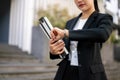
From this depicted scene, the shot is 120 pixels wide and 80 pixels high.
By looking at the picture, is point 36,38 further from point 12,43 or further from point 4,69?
point 4,69

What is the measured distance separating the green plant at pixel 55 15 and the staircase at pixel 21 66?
1.24 meters

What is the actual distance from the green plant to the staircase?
124cm

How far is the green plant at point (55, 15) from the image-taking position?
9102mm

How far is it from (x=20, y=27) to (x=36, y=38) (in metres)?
0.72

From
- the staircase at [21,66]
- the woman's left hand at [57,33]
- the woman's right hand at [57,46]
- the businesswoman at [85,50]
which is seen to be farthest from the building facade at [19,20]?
the woman's left hand at [57,33]

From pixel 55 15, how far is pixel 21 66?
2.69 m

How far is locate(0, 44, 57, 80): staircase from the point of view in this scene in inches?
264

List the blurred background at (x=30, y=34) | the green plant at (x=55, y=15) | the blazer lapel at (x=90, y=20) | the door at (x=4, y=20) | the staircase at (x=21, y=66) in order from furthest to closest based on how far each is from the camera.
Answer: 1. the door at (x=4, y=20)
2. the green plant at (x=55, y=15)
3. the blurred background at (x=30, y=34)
4. the staircase at (x=21, y=66)
5. the blazer lapel at (x=90, y=20)

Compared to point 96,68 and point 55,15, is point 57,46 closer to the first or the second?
point 96,68

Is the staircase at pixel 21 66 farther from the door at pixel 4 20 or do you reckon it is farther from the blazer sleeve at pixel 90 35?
the blazer sleeve at pixel 90 35

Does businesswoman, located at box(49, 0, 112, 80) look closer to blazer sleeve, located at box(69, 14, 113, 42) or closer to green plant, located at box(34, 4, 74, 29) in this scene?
blazer sleeve, located at box(69, 14, 113, 42)

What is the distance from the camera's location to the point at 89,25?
2.21 m

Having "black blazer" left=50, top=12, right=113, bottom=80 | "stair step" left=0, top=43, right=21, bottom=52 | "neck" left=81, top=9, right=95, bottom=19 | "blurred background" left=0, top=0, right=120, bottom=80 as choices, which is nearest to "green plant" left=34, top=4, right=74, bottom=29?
"blurred background" left=0, top=0, right=120, bottom=80

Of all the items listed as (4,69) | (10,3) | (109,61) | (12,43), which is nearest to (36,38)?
(12,43)
